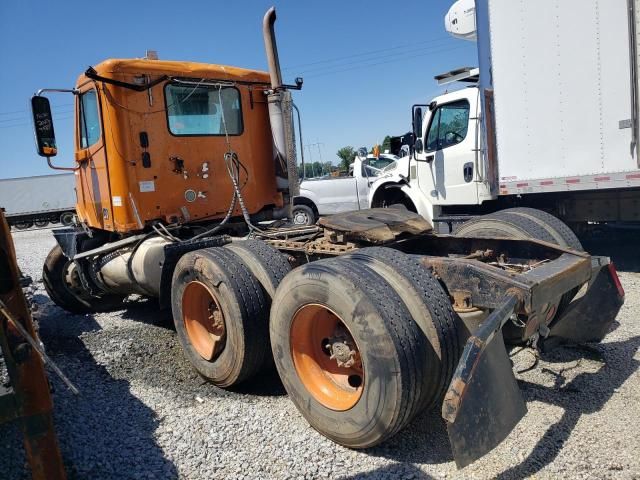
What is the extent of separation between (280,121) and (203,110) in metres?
0.81

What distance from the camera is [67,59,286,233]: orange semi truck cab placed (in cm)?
489

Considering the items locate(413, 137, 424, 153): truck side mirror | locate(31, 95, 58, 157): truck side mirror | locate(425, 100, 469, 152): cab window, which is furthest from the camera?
locate(413, 137, 424, 153): truck side mirror

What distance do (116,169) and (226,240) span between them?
1.38 m

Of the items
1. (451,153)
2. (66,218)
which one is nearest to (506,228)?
(451,153)

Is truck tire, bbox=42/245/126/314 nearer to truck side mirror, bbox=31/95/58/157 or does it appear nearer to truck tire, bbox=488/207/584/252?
truck side mirror, bbox=31/95/58/157

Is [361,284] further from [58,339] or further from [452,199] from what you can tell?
[452,199]

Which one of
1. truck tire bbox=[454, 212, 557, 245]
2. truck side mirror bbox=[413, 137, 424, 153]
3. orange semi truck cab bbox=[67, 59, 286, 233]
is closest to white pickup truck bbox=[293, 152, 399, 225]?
truck side mirror bbox=[413, 137, 424, 153]

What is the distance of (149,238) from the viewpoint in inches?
200

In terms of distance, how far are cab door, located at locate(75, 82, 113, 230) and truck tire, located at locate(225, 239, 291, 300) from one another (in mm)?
1940

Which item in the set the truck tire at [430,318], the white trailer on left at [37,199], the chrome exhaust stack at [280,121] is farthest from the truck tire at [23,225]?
the truck tire at [430,318]

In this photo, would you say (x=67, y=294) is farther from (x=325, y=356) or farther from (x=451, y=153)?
(x=451, y=153)

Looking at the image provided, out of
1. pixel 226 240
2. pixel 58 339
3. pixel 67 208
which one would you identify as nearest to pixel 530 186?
pixel 226 240

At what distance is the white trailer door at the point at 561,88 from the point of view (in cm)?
579

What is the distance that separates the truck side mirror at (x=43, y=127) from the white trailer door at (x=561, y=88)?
5445mm
